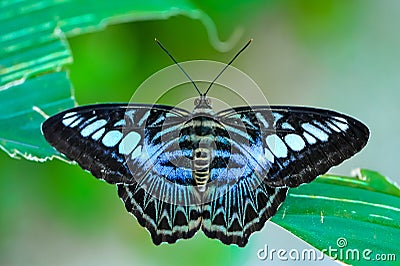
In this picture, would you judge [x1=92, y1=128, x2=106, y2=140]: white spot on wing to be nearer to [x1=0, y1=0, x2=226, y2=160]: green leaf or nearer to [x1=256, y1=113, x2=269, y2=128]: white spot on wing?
[x1=0, y1=0, x2=226, y2=160]: green leaf

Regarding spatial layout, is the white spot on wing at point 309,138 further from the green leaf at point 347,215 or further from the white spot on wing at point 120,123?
the white spot on wing at point 120,123

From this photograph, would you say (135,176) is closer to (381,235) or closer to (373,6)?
(381,235)

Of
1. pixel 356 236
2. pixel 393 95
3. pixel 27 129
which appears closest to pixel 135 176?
pixel 27 129

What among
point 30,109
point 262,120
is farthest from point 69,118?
point 262,120

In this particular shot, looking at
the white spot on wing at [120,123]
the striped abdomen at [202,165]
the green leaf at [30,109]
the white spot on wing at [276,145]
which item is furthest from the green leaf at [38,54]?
the white spot on wing at [276,145]

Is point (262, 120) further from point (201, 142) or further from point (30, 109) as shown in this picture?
point (30, 109)

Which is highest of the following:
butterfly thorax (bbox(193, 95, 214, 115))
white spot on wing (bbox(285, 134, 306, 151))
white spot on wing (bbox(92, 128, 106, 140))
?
butterfly thorax (bbox(193, 95, 214, 115))

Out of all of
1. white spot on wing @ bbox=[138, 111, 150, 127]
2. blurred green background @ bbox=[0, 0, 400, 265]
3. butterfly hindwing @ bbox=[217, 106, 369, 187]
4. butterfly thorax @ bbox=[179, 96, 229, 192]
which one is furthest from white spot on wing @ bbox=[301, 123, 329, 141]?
blurred green background @ bbox=[0, 0, 400, 265]
